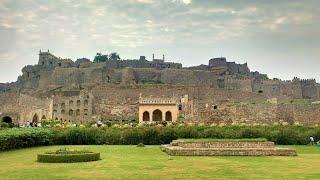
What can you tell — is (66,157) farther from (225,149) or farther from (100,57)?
(100,57)

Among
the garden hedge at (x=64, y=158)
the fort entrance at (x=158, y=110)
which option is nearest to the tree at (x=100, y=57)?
the fort entrance at (x=158, y=110)

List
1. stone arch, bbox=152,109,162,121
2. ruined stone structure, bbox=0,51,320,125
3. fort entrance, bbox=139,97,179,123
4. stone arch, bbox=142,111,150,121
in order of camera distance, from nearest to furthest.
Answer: ruined stone structure, bbox=0,51,320,125
fort entrance, bbox=139,97,179,123
stone arch, bbox=152,109,162,121
stone arch, bbox=142,111,150,121

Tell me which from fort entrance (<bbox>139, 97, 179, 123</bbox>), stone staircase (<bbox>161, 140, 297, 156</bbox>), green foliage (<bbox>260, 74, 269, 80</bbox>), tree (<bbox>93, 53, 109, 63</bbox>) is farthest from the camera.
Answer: tree (<bbox>93, 53, 109, 63</bbox>)

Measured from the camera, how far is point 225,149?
79.2 feet

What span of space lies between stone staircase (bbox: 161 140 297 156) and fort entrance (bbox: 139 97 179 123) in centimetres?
3133

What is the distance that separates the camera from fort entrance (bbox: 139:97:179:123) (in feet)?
189

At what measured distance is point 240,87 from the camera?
84.6 metres

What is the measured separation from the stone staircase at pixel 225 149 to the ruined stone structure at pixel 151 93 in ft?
81.8

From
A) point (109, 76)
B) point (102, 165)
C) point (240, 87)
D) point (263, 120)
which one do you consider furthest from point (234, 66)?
point (102, 165)

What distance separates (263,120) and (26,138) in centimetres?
2908

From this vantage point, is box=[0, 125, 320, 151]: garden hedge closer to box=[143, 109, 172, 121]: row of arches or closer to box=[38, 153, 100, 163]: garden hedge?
box=[38, 153, 100, 163]: garden hedge

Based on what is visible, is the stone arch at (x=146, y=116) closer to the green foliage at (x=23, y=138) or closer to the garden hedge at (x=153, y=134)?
the garden hedge at (x=153, y=134)

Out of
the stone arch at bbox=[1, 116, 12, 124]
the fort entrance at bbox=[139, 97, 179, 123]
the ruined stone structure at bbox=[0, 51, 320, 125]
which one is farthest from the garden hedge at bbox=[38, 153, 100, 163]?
the fort entrance at bbox=[139, 97, 179, 123]

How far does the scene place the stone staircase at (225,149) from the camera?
2365cm
